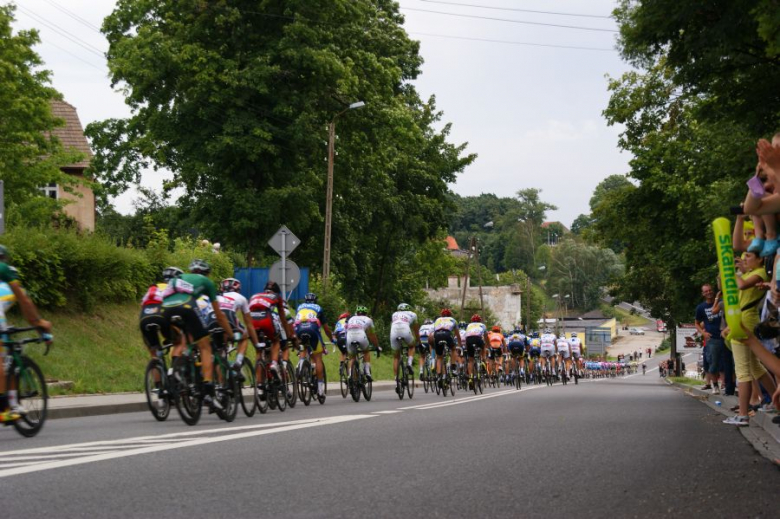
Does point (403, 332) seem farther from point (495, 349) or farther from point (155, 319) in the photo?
point (495, 349)

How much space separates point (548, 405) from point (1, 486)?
12932 millimetres

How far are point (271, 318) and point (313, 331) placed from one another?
1.69 metres

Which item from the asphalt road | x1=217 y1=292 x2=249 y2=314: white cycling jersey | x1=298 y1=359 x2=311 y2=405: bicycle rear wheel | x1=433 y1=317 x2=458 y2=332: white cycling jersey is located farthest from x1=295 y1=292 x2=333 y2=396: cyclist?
x1=433 y1=317 x2=458 y2=332: white cycling jersey

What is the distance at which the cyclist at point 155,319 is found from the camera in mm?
13406

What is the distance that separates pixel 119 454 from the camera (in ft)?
29.7

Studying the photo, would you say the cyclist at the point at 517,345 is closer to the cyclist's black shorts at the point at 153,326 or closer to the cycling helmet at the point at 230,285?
the cycling helmet at the point at 230,285

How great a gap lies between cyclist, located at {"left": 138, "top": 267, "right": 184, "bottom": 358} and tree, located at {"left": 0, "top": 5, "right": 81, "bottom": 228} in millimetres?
24682

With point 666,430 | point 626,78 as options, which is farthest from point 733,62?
point 626,78

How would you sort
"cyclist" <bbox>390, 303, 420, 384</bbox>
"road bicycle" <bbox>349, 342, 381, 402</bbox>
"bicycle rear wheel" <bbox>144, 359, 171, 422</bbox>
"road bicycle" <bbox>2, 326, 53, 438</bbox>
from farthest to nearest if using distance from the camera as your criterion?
1. "cyclist" <bbox>390, 303, 420, 384</bbox>
2. "road bicycle" <bbox>349, 342, 381, 402</bbox>
3. "bicycle rear wheel" <bbox>144, 359, 171, 422</bbox>
4. "road bicycle" <bbox>2, 326, 53, 438</bbox>

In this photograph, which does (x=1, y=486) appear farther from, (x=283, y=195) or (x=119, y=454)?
(x=283, y=195)

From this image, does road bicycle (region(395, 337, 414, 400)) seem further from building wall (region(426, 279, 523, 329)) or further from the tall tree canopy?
building wall (region(426, 279, 523, 329))

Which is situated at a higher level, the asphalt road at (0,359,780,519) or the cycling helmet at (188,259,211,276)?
the cycling helmet at (188,259,211,276)

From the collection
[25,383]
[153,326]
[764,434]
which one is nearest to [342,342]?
[153,326]

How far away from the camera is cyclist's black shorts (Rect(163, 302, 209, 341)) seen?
12977 mm
